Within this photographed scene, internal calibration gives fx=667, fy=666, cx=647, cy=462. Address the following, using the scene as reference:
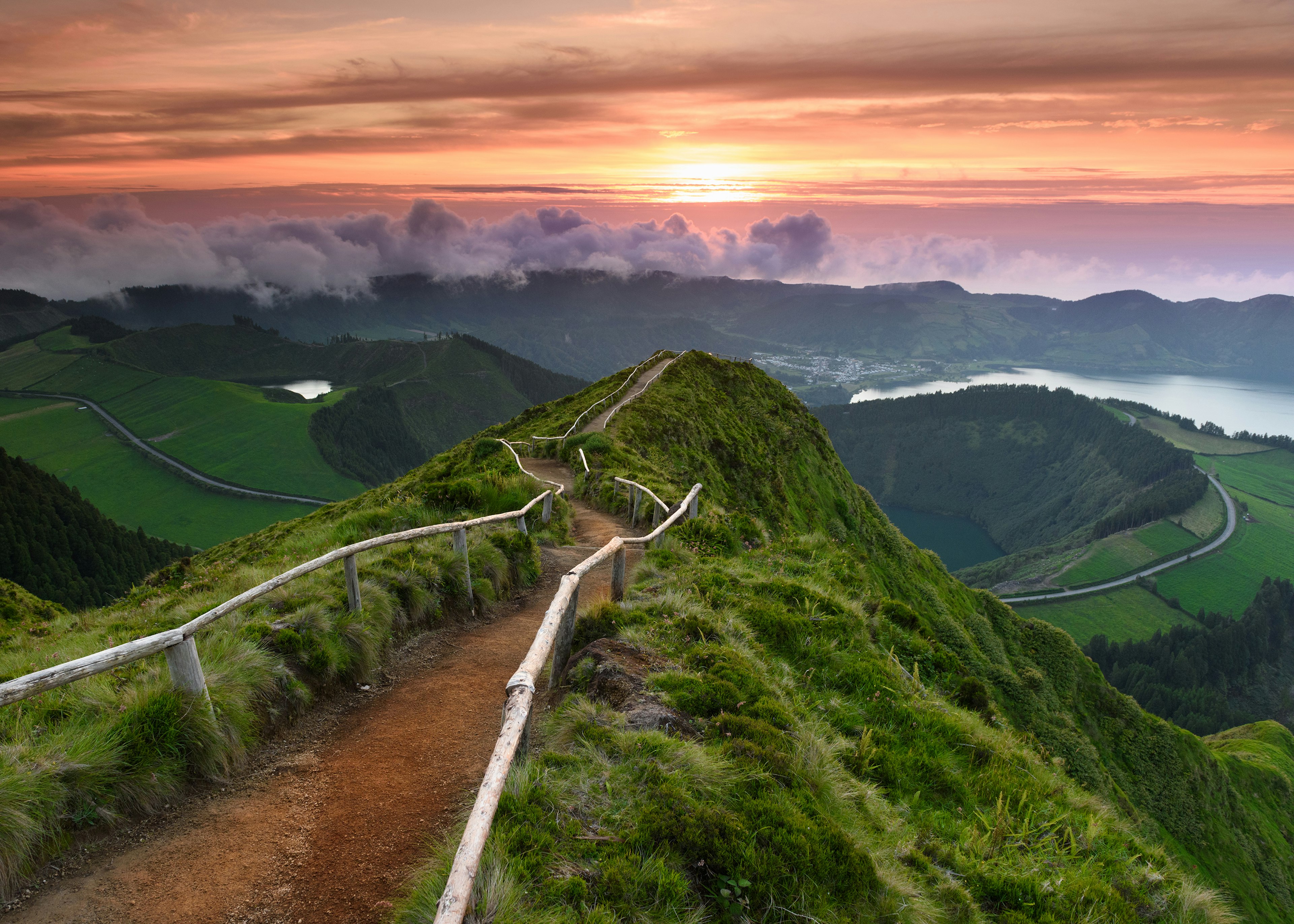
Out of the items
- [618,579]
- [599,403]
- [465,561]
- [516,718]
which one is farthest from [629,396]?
[516,718]

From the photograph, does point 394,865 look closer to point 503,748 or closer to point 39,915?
point 503,748

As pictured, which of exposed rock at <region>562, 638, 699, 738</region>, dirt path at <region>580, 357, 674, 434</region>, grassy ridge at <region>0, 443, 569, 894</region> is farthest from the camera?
dirt path at <region>580, 357, 674, 434</region>

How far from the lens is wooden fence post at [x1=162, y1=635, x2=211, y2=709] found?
259 inches

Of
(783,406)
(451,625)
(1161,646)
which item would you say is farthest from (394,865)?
(1161,646)

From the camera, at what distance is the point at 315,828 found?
6.18 m

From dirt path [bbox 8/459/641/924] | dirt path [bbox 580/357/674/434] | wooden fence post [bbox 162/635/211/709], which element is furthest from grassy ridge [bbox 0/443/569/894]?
dirt path [bbox 580/357/674/434]

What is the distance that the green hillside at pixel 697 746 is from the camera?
17.4 feet

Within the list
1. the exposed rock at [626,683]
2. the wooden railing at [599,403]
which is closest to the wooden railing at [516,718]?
the exposed rock at [626,683]

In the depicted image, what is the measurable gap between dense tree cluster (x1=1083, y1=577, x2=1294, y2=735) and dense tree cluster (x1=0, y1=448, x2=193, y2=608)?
619ft

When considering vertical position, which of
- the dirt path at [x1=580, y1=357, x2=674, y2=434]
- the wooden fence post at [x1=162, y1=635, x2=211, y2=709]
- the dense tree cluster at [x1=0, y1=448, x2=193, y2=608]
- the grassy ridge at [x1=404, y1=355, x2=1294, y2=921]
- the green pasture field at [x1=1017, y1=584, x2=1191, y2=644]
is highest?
the wooden fence post at [x1=162, y1=635, x2=211, y2=709]

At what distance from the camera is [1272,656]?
180125 mm

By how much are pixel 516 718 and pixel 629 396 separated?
1836 inches

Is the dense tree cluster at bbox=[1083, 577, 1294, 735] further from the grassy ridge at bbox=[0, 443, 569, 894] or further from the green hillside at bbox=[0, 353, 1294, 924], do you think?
the grassy ridge at bbox=[0, 443, 569, 894]

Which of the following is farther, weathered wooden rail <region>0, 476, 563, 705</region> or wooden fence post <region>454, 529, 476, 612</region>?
wooden fence post <region>454, 529, 476, 612</region>
